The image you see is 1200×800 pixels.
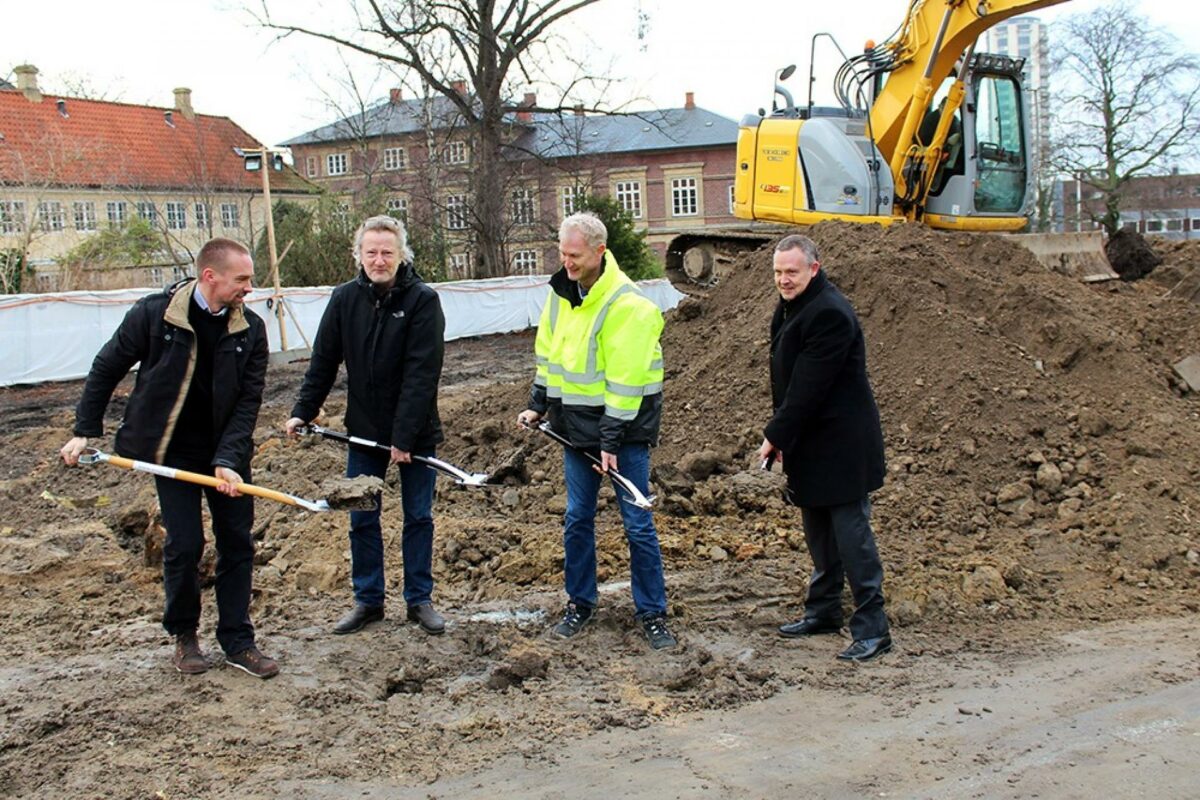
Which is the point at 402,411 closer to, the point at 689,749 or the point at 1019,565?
the point at 689,749

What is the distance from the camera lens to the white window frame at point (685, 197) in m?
53.2

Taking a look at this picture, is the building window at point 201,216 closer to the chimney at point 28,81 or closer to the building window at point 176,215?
the building window at point 176,215

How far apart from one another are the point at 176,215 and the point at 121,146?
3.04m

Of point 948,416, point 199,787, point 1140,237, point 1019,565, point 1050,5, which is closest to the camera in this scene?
point 199,787

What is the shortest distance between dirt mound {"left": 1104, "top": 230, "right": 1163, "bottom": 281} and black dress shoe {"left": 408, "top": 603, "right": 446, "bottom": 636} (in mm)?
11843

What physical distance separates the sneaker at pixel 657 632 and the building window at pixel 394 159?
4309cm

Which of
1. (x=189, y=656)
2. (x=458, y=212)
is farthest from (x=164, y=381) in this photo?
(x=458, y=212)

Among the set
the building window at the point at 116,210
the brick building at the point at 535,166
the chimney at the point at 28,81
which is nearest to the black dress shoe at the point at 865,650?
the brick building at the point at 535,166

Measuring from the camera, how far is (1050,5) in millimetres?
10688

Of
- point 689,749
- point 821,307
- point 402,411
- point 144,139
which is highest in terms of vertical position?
point 144,139

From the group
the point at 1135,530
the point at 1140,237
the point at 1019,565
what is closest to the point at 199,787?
the point at 1019,565

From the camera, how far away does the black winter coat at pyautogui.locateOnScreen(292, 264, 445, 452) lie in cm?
527

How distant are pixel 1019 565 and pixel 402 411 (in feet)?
11.8

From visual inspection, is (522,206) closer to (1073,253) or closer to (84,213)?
(84,213)
